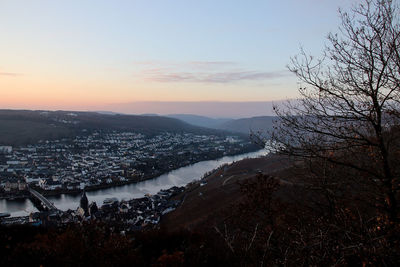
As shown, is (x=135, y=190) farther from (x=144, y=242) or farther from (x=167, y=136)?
(x=167, y=136)

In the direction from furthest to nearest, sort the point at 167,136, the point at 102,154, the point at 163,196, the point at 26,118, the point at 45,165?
1. the point at 167,136
2. the point at 26,118
3. the point at 102,154
4. the point at 45,165
5. the point at 163,196

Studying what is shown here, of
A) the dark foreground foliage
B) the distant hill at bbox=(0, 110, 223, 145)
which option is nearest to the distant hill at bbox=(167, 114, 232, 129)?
the distant hill at bbox=(0, 110, 223, 145)

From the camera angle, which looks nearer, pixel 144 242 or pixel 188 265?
pixel 188 265

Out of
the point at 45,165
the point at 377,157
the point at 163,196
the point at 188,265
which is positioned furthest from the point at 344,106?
the point at 45,165

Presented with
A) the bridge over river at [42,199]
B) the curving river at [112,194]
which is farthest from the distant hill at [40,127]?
the curving river at [112,194]

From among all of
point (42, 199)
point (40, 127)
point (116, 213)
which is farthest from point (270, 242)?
point (40, 127)

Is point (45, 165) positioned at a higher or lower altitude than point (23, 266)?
lower

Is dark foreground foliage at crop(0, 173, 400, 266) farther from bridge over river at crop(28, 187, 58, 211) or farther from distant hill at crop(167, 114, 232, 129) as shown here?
distant hill at crop(167, 114, 232, 129)

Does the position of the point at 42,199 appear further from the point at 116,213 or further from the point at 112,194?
the point at 116,213
